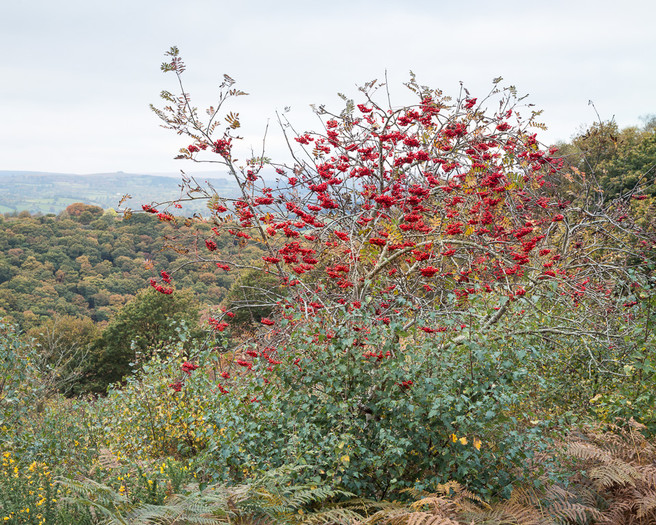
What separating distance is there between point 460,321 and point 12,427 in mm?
4699

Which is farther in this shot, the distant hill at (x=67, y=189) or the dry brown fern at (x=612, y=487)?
the distant hill at (x=67, y=189)

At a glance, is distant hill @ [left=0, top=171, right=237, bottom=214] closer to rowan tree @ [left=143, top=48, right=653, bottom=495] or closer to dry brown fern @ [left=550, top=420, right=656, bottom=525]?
rowan tree @ [left=143, top=48, right=653, bottom=495]

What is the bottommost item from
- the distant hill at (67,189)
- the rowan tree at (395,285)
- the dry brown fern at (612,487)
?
the dry brown fern at (612,487)

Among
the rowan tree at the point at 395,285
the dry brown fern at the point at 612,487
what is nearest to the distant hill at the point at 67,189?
the rowan tree at the point at 395,285

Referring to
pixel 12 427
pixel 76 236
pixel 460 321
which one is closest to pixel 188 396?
pixel 12 427

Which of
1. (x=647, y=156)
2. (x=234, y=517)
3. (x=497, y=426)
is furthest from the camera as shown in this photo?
(x=647, y=156)

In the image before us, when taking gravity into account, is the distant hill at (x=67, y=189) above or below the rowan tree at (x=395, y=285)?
above

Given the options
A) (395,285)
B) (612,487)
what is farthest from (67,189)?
(612,487)

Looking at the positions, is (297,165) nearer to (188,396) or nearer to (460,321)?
(460,321)

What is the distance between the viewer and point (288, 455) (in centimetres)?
267

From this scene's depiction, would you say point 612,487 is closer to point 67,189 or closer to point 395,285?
point 395,285

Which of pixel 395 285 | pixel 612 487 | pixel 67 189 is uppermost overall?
pixel 67 189

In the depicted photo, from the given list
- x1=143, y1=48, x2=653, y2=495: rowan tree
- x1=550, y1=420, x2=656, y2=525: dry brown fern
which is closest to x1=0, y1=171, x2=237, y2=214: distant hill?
x1=143, y1=48, x2=653, y2=495: rowan tree

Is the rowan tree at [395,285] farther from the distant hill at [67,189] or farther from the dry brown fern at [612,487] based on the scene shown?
the distant hill at [67,189]
